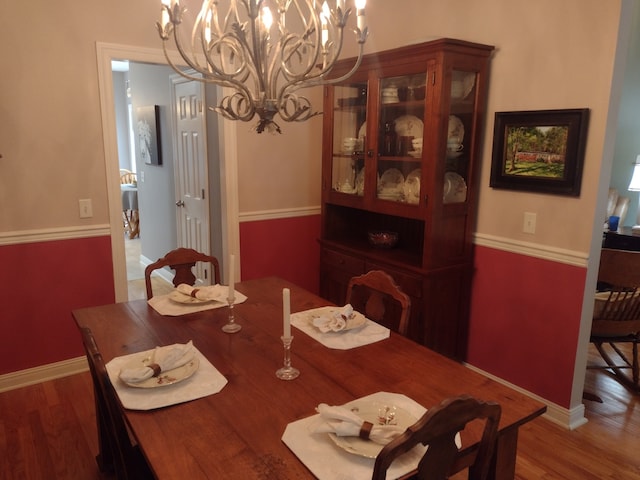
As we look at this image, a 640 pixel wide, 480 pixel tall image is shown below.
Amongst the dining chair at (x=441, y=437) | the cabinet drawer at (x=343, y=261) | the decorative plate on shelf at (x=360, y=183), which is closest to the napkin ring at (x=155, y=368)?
the dining chair at (x=441, y=437)

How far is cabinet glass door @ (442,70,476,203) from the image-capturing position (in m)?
2.75

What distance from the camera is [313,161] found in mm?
3977

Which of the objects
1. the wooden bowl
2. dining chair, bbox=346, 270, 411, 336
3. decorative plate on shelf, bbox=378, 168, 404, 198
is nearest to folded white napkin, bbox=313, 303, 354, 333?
dining chair, bbox=346, 270, 411, 336

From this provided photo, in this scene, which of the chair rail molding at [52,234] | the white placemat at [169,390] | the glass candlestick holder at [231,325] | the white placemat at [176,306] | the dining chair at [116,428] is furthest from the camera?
the chair rail molding at [52,234]

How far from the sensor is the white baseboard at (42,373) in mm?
2916

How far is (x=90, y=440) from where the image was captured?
8.08 feet

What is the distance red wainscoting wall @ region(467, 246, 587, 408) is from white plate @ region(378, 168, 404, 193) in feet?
2.06

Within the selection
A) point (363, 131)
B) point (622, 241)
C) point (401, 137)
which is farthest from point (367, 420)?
point (622, 241)

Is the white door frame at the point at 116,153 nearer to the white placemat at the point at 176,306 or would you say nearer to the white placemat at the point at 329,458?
the white placemat at the point at 176,306

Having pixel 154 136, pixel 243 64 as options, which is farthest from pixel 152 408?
pixel 154 136

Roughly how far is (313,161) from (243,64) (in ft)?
7.22

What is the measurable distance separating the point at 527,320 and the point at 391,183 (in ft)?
3.80

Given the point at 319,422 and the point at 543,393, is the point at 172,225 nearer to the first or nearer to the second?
the point at 543,393

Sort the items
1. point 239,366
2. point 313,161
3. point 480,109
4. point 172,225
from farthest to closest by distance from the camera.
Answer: point 172,225
point 313,161
point 480,109
point 239,366
